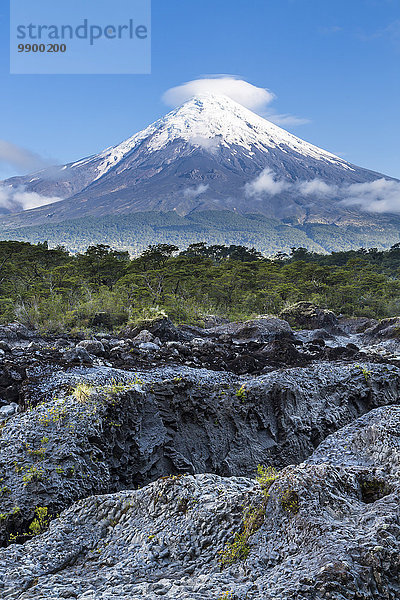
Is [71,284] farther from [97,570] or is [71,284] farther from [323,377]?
[97,570]

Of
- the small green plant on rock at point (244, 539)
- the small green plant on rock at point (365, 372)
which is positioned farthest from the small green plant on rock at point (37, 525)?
the small green plant on rock at point (365, 372)

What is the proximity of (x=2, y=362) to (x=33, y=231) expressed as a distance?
17229cm

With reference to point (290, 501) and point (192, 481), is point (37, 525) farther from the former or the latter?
point (290, 501)

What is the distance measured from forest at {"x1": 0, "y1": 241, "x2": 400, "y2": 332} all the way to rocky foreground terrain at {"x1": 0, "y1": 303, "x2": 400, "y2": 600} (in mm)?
15633

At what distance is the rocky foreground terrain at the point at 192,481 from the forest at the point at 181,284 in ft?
51.3

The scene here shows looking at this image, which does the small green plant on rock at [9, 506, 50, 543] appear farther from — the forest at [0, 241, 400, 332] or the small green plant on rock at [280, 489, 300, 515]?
the forest at [0, 241, 400, 332]

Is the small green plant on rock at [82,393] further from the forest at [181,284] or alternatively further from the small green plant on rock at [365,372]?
the forest at [181,284]

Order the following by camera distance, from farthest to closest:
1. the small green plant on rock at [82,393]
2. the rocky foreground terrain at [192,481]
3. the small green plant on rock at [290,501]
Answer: the small green plant on rock at [82,393] → the small green plant on rock at [290,501] → the rocky foreground terrain at [192,481]

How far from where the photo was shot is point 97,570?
3588 mm

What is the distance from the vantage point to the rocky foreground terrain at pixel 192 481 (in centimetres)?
311

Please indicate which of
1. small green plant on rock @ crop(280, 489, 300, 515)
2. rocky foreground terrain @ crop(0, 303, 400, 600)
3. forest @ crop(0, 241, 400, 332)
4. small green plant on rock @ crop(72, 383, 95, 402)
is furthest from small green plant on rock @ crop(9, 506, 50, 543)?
forest @ crop(0, 241, 400, 332)

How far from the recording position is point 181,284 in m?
35.3

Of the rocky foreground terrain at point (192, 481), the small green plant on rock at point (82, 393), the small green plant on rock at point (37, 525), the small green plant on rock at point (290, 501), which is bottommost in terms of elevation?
the small green plant on rock at point (37, 525)

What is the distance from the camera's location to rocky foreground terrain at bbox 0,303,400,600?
3113mm
